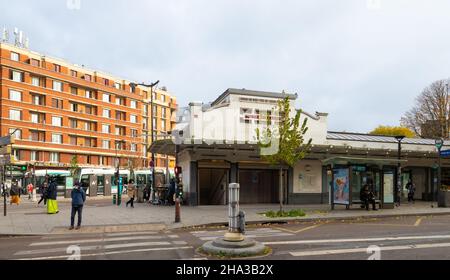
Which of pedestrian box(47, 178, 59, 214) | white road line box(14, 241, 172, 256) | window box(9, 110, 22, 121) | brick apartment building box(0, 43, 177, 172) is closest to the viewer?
white road line box(14, 241, 172, 256)

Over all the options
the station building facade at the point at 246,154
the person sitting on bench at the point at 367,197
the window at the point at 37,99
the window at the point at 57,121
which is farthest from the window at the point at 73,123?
the person sitting on bench at the point at 367,197

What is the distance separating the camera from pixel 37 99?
62.8 m

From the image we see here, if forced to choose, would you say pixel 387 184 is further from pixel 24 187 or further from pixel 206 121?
pixel 24 187

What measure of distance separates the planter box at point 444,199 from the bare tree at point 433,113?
2492cm

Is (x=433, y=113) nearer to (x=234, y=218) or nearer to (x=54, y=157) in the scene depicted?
(x=234, y=218)

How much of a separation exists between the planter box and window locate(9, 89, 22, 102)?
183ft

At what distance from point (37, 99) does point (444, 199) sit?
57.5 m

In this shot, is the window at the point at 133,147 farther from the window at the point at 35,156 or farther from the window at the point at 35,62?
the window at the point at 35,62

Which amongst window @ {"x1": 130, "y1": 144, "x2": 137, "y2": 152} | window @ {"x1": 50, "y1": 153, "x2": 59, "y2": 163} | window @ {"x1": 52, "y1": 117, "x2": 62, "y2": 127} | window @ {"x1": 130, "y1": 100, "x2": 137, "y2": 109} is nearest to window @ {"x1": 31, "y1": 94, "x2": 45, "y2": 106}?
window @ {"x1": 52, "y1": 117, "x2": 62, "y2": 127}

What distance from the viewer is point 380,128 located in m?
60.8

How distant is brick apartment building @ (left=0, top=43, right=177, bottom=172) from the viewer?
193ft

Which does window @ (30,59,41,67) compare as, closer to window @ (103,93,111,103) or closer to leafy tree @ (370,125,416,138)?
window @ (103,93,111,103)

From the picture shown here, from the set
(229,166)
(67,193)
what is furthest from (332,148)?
(67,193)

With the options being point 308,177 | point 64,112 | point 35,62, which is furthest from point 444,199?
point 35,62
